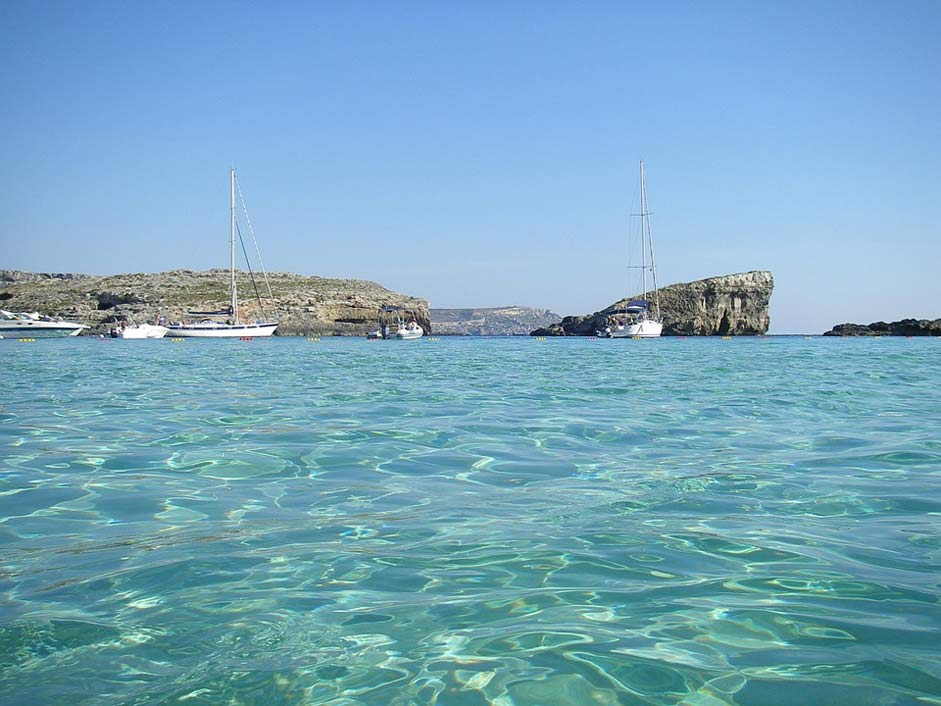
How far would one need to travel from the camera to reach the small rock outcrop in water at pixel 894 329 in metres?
108

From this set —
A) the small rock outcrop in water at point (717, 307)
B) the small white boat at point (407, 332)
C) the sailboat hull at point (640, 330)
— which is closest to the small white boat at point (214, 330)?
the small white boat at point (407, 332)

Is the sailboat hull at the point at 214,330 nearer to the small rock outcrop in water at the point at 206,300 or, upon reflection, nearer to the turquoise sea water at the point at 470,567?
the small rock outcrop in water at the point at 206,300

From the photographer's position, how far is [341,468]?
22.0 ft

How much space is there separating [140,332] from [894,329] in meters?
111

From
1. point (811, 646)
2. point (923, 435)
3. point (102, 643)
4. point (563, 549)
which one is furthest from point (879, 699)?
point (923, 435)

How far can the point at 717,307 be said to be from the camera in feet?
418

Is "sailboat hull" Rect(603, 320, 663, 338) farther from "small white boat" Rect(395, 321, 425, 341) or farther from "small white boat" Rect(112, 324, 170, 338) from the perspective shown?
"small white boat" Rect(112, 324, 170, 338)

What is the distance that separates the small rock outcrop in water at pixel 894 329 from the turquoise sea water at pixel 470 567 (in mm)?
117449

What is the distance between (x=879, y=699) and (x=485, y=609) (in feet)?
5.14

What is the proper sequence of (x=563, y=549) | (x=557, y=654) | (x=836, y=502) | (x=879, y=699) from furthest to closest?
(x=836, y=502) < (x=563, y=549) < (x=557, y=654) < (x=879, y=699)

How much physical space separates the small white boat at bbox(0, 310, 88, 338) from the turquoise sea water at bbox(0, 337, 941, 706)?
227 feet

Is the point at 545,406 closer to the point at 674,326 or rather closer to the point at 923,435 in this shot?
the point at 923,435

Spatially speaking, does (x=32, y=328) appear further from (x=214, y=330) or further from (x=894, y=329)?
(x=894, y=329)

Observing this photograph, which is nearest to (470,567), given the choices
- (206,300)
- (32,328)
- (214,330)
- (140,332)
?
(214,330)
